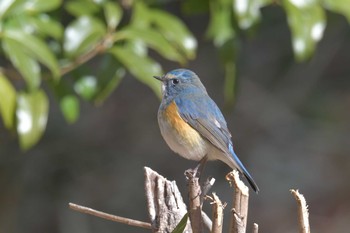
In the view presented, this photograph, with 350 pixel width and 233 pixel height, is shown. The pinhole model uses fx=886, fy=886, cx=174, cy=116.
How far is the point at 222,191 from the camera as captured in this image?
7484mm

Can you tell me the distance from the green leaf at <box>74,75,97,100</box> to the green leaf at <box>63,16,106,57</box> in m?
0.30

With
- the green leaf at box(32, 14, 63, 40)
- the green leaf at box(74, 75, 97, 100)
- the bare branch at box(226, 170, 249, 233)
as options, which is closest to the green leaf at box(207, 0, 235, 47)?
the green leaf at box(74, 75, 97, 100)

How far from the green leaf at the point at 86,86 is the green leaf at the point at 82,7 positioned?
1.19 feet

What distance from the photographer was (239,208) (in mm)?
2545

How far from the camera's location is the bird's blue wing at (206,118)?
402 cm

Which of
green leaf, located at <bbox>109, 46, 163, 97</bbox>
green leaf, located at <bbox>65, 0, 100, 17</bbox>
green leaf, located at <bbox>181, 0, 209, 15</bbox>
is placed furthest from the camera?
green leaf, located at <bbox>181, 0, 209, 15</bbox>

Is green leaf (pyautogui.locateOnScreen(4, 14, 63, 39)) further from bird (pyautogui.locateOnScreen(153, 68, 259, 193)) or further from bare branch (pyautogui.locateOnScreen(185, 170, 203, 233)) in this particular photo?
bare branch (pyautogui.locateOnScreen(185, 170, 203, 233))

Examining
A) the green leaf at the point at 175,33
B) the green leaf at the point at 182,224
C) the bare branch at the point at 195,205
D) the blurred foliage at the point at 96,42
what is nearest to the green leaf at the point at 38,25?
the blurred foliage at the point at 96,42

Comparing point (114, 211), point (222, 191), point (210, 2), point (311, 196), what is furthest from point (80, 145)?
point (210, 2)

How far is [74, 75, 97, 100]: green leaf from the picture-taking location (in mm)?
4739

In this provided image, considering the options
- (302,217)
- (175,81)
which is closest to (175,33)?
(175,81)

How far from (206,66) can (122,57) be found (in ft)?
11.5

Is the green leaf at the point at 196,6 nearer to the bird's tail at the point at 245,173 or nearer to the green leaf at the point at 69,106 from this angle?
the green leaf at the point at 69,106

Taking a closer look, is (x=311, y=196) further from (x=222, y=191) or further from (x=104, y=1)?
(x=104, y=1)
